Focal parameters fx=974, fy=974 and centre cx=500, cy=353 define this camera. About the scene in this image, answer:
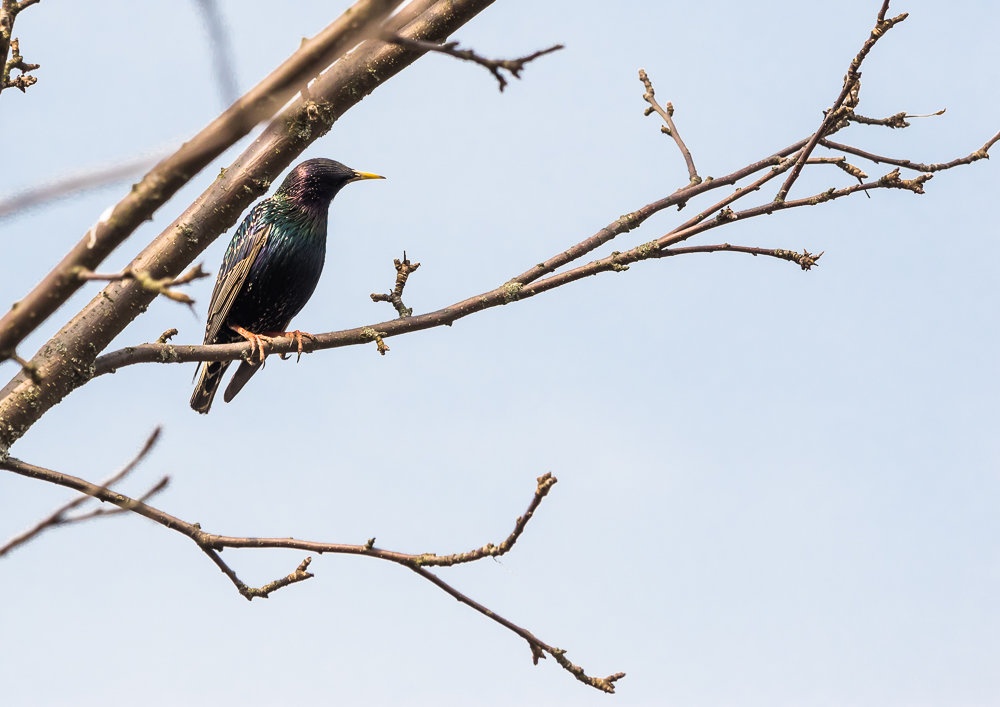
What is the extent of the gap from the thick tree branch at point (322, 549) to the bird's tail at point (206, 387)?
249cm

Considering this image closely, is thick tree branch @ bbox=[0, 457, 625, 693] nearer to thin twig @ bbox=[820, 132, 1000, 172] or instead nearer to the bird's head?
thin twig @ bbox=[820, 132, 1000, 172]

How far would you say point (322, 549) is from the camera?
3.35m

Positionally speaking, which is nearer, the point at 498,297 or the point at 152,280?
the point at 152,280

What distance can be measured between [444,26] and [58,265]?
1.71 m

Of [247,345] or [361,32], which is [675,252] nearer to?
[247,345]

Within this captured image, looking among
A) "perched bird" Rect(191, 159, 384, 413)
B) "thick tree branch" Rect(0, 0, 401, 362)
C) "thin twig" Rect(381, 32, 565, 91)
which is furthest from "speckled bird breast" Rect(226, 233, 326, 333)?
"thin twig" Rect(381, 32, 565, 91)

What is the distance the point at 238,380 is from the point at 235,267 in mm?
719

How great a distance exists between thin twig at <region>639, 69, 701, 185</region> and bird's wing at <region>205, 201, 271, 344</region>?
2677 mm

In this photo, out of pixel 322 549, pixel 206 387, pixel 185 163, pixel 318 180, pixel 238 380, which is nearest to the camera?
pixel 185 163

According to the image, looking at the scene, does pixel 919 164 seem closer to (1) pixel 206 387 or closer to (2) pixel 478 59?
(2) pixel 478 59

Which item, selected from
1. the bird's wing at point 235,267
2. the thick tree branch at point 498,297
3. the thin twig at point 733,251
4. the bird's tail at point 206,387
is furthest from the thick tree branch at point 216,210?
the bird's tail at point 206,387

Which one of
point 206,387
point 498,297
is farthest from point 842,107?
point 206,387

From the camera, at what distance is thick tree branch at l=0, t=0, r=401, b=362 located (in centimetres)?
155

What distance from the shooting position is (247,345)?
399 centimetres
